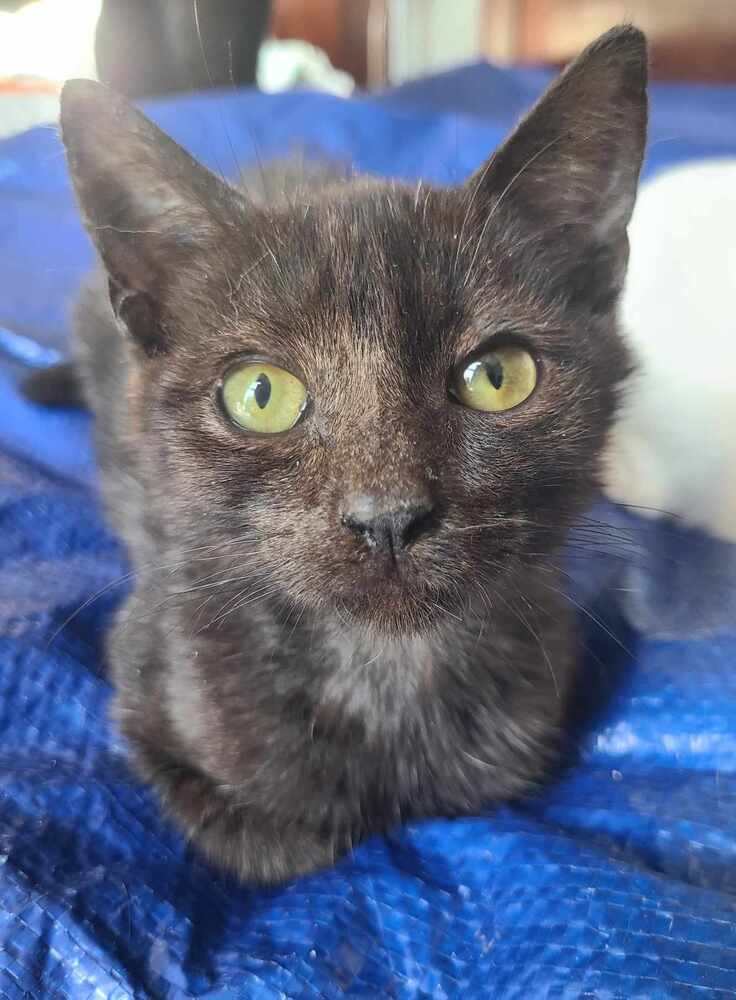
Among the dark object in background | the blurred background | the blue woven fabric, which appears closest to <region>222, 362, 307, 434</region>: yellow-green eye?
the blue woven fabric

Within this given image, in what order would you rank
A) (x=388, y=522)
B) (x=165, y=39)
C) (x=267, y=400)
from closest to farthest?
(x=388, y=522), (x=267, y=400), (x=165, y=39)

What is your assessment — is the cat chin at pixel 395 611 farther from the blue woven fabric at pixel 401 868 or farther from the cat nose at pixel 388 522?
the blue woven fabric at pixel 401 868

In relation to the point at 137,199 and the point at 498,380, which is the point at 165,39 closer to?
the point at 137,199

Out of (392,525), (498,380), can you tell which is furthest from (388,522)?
(498,380)

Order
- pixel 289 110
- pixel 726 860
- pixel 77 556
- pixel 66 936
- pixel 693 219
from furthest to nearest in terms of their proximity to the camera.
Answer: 1. pixel 289 110
2. pixel 693 219
3. pixel 77 556
4. pixel 726 860
5. pixel 66 936

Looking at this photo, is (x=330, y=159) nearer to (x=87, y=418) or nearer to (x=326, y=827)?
(x=87, y=418)

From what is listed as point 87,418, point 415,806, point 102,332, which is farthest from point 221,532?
point 87,418
